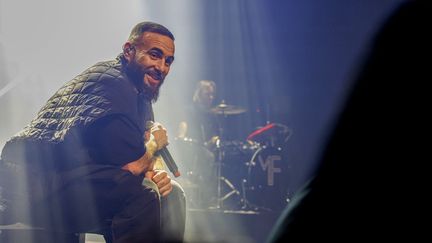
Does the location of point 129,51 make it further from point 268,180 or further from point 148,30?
point 268,180

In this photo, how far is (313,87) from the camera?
7328mm

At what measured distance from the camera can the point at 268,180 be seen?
5863 millimetres

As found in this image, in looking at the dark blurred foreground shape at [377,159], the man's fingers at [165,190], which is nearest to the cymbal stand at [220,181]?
the man's fingers at [165,190]

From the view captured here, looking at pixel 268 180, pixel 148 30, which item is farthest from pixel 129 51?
pixel 268 180

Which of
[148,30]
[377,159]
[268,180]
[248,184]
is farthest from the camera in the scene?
[248,184]

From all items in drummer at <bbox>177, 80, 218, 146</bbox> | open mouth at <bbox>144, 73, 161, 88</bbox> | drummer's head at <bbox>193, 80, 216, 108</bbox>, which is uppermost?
open mouth at <bbox>144, 73, 161, 88</bbox>

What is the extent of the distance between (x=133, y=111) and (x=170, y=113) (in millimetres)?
3411

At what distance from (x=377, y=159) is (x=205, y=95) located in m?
6.05

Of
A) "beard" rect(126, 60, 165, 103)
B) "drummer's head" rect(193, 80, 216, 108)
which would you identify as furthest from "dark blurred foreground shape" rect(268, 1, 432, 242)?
"drummer's head" rect(193, 80, 216, 108)

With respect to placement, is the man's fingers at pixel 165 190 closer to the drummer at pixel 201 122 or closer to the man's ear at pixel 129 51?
the man's ear at pixel 129 51

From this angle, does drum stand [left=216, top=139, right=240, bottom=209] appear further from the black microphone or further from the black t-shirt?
A: the black t-shirt

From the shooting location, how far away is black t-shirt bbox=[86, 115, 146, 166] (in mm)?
2965

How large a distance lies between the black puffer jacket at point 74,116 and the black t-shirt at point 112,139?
38 millimetres

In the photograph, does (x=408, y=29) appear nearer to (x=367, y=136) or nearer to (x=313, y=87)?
(x=367, y=136)
